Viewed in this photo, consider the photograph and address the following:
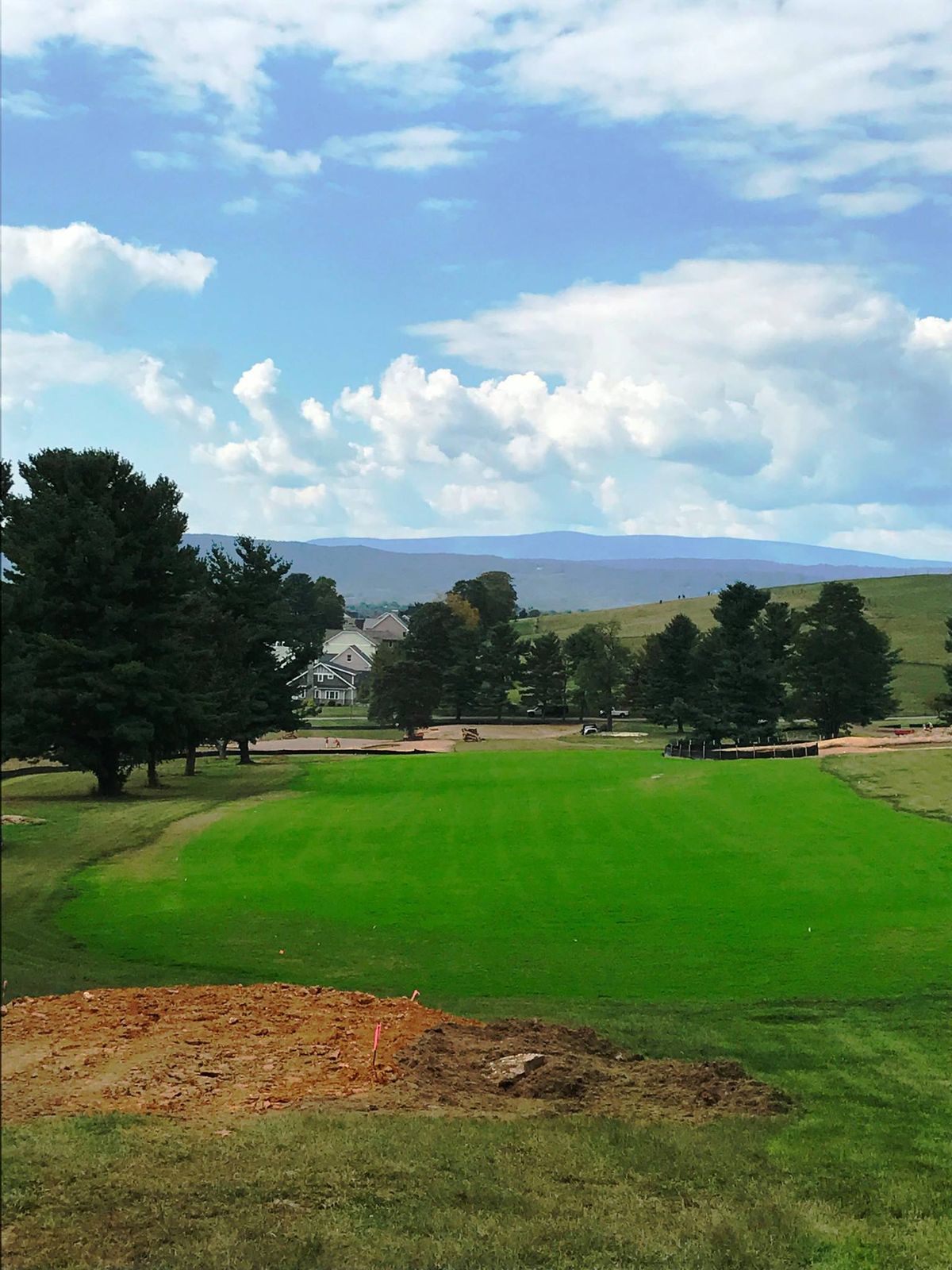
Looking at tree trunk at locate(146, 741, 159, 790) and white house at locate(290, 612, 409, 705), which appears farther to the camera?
white house at locate(290, 612, 409, 705)

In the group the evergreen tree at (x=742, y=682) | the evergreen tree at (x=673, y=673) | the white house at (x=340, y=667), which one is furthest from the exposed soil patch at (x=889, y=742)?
the white house at (x=340, y=667)

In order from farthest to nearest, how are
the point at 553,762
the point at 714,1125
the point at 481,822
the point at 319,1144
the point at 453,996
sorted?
the point at 553,762 < the point at 481,822 < the point at 453,996 < the point at 714,1125 < the point at 319,1144

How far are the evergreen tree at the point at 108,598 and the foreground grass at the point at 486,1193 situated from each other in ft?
38.6

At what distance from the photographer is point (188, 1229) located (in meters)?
6.93

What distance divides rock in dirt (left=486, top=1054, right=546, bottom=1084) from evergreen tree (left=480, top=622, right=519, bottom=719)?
9452 centimetres

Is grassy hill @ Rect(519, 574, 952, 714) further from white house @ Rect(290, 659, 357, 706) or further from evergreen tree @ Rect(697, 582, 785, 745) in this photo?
evergreen tree @ Rect(697, 582, 785, 745)

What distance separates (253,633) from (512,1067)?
46.1 metres

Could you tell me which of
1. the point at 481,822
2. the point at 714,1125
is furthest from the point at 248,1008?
the point at 481,822

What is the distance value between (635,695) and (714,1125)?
313ft

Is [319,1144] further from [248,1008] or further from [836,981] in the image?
[836,981]

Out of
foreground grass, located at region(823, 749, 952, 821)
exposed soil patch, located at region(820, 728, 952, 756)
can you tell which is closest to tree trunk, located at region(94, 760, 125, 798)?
foreground grass, located at region(823, 749, 952, 821)

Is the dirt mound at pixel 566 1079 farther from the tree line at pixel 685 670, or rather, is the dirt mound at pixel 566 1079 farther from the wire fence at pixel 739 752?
the tree line at pixel 685 670

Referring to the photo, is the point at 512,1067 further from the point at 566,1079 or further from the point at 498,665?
the point at 498,665

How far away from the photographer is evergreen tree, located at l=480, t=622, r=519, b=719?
106m
